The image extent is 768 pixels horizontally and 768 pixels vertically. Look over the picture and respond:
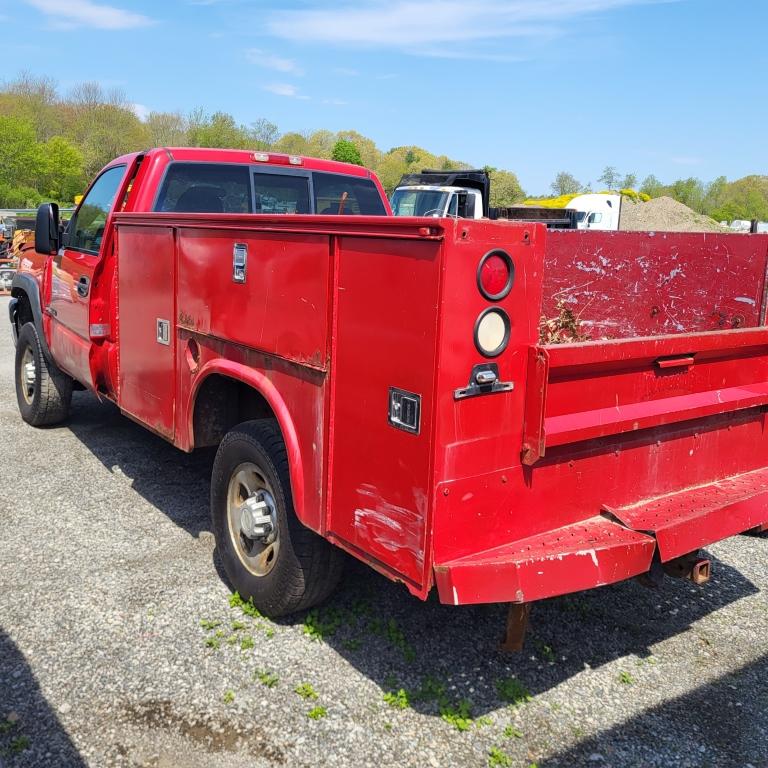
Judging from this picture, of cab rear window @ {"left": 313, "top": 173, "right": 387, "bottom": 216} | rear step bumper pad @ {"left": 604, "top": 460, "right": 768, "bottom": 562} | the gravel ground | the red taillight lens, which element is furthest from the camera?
cab rear window @ {"left": 313, "top": 173, "right": 387, "bottom": 216}

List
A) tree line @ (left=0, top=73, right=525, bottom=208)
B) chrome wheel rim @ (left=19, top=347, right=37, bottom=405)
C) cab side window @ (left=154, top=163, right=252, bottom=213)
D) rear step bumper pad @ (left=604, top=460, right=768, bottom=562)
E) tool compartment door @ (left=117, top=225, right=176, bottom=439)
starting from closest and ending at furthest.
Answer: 1. rear step bumper pad @ (left=604, top=460, right=768, bottom=562)
2. tool compartment door @ (left=117, top=225, right=176, bottom=439)
3. cab side window @ (left=154, top=163, right=252, bottom=213)
4. chrome wheel rim @ (left=19, top=347, right=37, bottom=405)
5. tree line @ (left=0, top=73, right=525, bottom=208)

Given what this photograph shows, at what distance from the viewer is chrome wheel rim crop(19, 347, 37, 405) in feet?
22.4

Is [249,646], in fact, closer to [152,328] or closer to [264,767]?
[264,767]

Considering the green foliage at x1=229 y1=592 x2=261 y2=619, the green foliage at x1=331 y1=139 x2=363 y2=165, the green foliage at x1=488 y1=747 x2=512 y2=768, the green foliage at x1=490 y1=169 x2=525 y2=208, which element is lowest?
the green foliage at x1=488 y1=747 x2=512 y2=768

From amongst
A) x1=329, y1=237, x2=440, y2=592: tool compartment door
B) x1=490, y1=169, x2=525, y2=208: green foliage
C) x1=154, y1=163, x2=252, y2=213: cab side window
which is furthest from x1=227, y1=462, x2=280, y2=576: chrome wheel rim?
x1=490, y1=169, x2=525, y2=208: green foliage

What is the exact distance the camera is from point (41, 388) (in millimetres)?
6504

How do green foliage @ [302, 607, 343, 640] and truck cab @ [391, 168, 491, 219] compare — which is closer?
green foliage @ [302, 607, 343, 640]

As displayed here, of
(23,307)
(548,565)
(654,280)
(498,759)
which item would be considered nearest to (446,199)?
(23,307)

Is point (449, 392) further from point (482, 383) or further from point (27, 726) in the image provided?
point (27, 726)

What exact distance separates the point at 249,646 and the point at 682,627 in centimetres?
203

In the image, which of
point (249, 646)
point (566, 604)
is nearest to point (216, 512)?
point (249, 646)

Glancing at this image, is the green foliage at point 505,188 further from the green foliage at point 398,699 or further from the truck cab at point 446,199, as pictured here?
the green foliage at point 398,699

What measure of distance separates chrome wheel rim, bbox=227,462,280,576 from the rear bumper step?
116cm

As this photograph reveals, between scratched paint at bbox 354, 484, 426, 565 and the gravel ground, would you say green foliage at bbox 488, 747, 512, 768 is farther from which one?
scratched paint at bbox 354, 484, 426, 565
